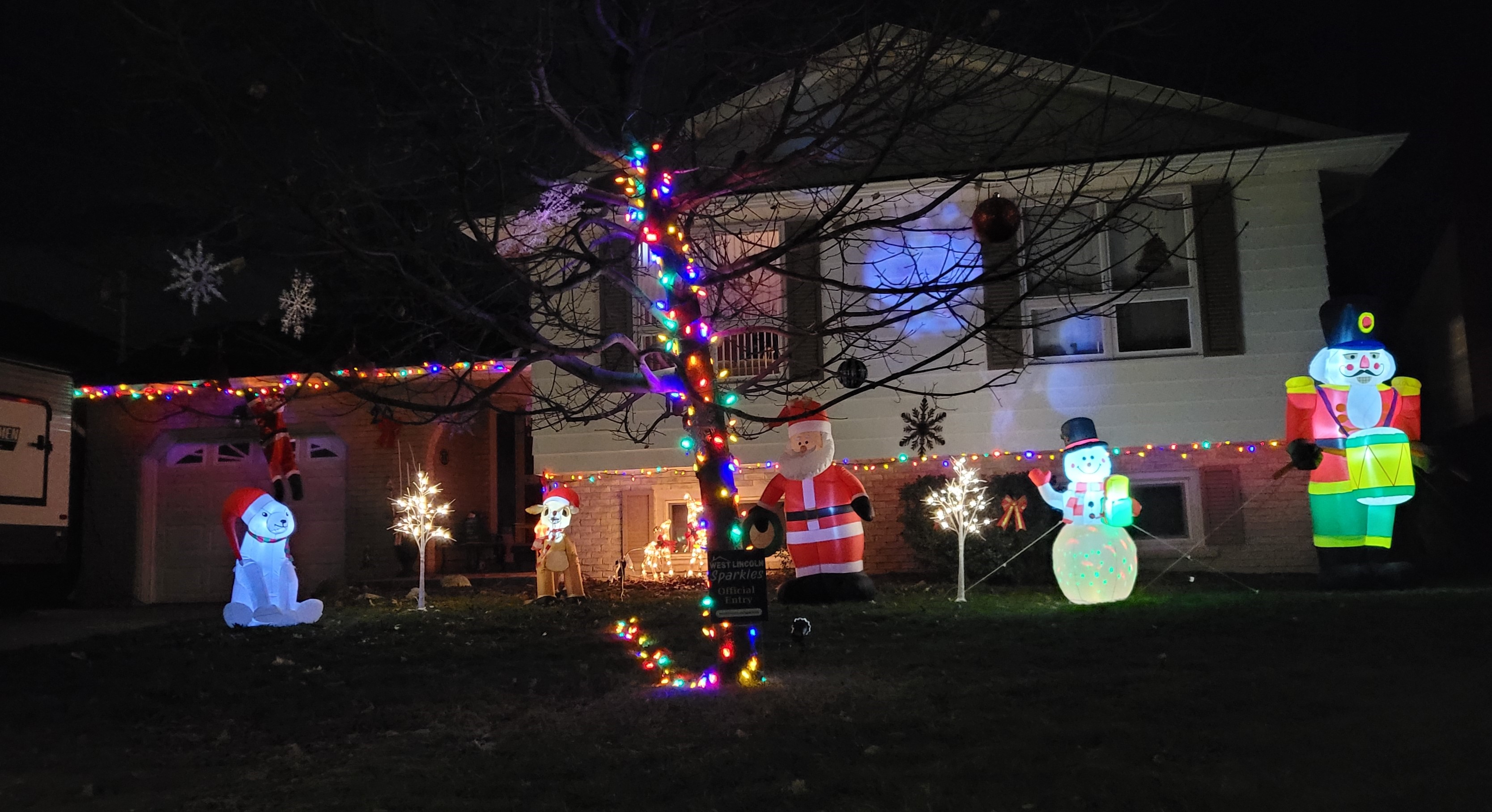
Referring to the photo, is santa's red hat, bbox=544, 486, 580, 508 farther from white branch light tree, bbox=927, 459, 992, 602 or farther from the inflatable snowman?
the inflatable snowman

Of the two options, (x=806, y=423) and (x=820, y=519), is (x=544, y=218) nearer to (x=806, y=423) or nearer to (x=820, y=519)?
(x=806, y=423)

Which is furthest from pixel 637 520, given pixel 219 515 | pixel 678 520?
pixel 219 515

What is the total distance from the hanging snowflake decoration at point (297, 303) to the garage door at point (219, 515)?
7.93 m

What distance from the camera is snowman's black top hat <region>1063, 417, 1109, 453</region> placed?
1051 centimetres

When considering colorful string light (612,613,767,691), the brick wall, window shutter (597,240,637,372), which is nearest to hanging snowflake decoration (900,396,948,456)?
window shutter (597,240,637,372)

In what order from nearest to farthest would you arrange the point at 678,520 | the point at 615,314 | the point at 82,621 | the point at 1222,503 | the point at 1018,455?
the point at 82,621 → the point at 1222,503 → the point at 1018,455 → the point at 615,314 → the point at 678,520

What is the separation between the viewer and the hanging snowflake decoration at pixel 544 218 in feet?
25.2

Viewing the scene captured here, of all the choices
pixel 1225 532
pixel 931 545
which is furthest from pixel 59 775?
pixel 1225 532

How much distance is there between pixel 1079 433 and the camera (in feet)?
34.8

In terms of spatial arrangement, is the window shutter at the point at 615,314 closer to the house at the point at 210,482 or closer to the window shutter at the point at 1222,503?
the house at the point at 210,482

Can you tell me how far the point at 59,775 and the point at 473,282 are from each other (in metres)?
3.81

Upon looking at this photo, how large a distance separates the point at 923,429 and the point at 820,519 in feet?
10.2

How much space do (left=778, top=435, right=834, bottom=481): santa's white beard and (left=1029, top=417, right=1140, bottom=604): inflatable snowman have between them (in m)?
2.47

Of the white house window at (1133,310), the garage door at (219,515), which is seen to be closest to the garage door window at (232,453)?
the garage door at (219,515)
